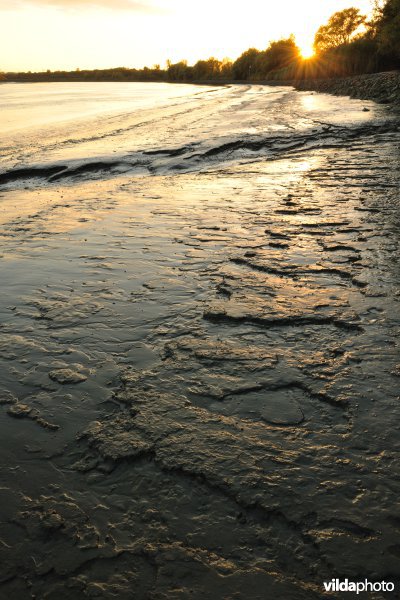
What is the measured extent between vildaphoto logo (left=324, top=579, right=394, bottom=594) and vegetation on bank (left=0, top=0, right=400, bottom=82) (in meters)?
36.4

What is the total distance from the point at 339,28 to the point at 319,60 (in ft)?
108

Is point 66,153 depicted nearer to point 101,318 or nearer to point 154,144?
point 154,144

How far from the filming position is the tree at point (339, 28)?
73.2 m

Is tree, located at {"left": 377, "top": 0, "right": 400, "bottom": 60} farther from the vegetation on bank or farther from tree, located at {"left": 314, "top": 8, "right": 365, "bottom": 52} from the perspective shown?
tree, located at {"left": 314, "top": 8, "right": 365, "bottom": 52}

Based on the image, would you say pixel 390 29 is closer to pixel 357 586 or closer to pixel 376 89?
pixel 376 89

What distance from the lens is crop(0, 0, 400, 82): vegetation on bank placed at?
36.1 metres

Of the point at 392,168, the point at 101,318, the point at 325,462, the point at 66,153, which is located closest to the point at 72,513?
the point at 325,462

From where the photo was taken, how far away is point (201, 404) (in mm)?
2354

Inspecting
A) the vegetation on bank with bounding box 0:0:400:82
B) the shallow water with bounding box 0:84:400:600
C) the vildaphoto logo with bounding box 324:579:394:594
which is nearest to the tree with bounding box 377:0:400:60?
the vegetation on bank with bounding box 0:0:400:82

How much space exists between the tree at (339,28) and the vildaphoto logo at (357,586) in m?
83.4

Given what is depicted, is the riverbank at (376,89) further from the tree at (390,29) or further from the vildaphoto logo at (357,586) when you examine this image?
the vildaphoto logo at (357,586)

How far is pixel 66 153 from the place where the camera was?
1152 cm

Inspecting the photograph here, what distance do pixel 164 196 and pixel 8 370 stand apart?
4929mm

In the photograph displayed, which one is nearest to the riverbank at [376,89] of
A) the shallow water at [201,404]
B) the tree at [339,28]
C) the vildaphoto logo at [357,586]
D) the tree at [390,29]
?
the tree at [390,29]
